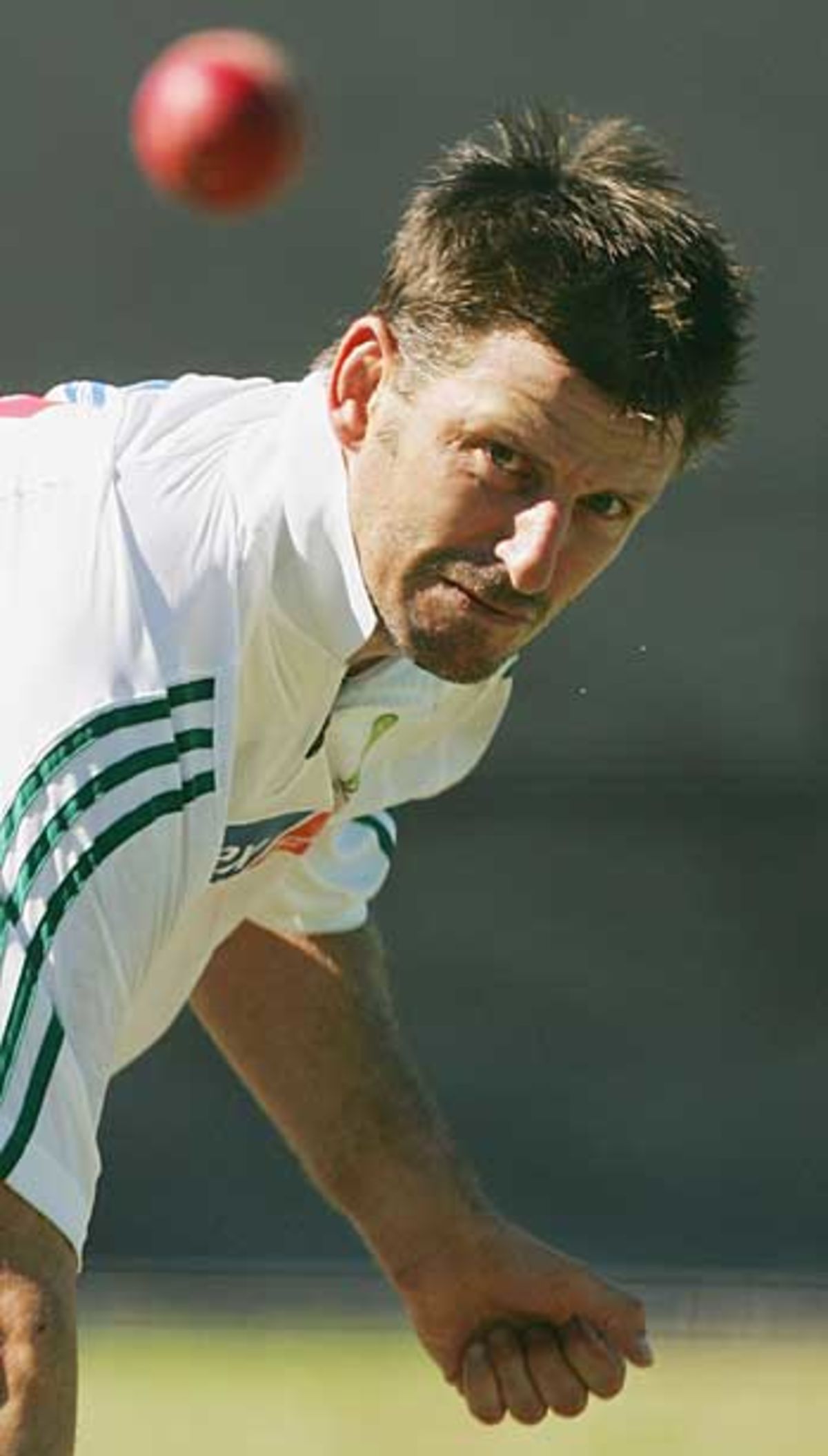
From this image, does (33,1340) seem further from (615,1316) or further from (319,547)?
(615,1316)

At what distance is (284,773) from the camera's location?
11.9 feet

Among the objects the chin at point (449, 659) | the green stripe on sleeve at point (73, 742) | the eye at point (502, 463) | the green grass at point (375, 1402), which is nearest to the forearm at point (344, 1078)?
the chin at point (449, 659)

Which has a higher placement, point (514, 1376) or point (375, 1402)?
point (514, 1376)

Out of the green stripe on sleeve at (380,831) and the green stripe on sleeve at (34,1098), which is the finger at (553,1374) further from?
the green stripe on sleeve at (34,1098)

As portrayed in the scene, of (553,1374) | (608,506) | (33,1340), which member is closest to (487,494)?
(608,506)

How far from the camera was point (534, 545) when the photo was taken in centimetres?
341

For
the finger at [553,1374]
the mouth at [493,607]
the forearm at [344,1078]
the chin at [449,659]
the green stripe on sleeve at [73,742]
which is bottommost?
the finger at [553,1374]

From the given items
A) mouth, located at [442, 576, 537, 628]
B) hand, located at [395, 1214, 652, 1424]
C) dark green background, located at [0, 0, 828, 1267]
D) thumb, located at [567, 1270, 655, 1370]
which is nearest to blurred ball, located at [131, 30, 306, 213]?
mouth, located at [442, 576, 537, 628]

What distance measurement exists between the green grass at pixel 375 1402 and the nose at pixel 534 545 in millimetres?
2406

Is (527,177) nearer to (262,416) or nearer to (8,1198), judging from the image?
(262,416)

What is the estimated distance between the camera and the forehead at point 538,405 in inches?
135

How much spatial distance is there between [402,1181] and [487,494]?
100 cm

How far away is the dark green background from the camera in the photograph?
25.6 ft

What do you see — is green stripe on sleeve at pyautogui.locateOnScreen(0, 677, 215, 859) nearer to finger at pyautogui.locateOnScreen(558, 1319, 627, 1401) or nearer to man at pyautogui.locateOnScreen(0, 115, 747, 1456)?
man at pyautogui.locateOnScreen(0, 115, 747, 1456)
